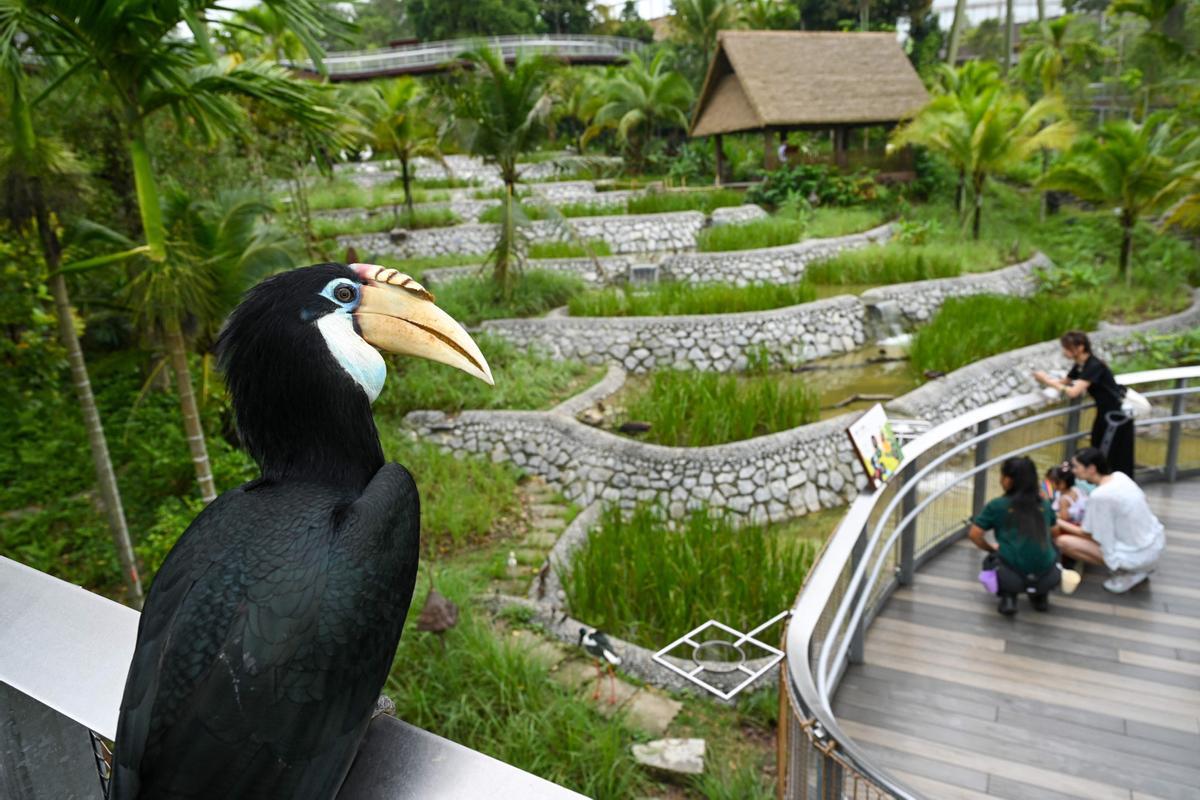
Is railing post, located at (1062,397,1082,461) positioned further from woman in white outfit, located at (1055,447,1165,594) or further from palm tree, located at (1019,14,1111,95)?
palm tree, located at (1019,14,1111,95)

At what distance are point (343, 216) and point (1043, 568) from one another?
1375 centimetres

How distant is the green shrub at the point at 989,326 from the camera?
28.1ft

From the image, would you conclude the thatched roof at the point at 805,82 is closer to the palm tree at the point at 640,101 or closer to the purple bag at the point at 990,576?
the palm tree at the point at 640,101

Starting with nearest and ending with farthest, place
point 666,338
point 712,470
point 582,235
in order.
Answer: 1. point 712,470
2. point 666,338
3. point 582,235

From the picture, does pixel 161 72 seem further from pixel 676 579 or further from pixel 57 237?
pixel 676 579

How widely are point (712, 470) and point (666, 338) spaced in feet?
9.16

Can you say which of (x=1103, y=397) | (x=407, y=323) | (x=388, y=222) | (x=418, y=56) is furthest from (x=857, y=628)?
(x=418, y=56)

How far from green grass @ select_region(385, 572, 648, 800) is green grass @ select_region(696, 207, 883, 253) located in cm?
885

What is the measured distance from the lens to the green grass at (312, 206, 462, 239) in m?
13.2

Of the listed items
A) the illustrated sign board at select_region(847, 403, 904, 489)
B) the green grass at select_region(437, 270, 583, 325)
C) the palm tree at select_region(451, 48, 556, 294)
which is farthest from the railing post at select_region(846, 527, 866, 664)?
the palm tree at select_region(451, 48, 556, 294)

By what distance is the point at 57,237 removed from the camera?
499 centimetres

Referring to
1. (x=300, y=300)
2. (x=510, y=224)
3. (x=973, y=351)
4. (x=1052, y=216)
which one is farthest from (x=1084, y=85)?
(x=300, y=300)

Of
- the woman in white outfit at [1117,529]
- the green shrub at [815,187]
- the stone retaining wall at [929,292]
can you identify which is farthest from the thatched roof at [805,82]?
the woman in white outfit at [1117,529]

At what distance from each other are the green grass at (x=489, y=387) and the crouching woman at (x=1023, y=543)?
5.00 m
